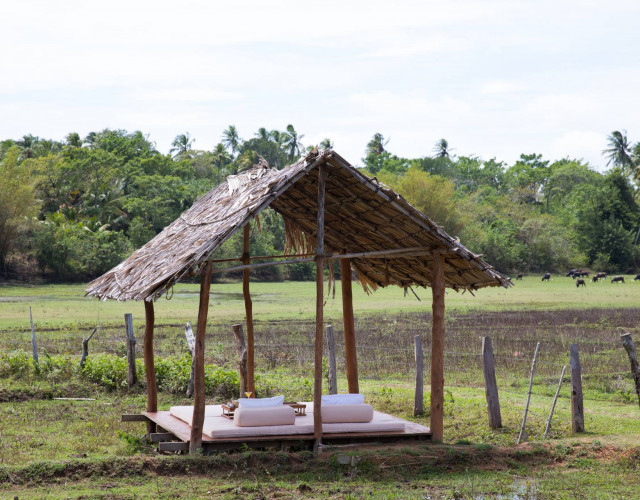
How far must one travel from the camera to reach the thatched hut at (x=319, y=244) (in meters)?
7.87

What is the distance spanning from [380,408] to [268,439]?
3901 millimetres

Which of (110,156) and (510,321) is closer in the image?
(510,321)

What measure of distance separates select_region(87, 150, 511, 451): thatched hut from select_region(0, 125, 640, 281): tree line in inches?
818

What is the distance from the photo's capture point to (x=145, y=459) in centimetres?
752

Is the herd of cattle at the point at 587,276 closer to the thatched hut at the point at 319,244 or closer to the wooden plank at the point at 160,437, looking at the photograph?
the thatched hut at the point at 319,244

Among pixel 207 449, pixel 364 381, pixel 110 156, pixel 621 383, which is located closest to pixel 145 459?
pixel 207 449

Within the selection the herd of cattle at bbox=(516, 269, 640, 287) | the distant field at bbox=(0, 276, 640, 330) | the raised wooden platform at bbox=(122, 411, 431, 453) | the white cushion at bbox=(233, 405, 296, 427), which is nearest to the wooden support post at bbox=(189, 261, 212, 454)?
the raised wooden platform at bbox=(122, 411, 431, 453)

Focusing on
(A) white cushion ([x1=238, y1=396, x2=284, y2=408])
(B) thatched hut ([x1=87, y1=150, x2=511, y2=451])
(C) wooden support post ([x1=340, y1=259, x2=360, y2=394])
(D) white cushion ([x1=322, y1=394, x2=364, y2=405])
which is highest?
(B) thatched hut ([x1=87, y1=150, x2=511, y2=451])

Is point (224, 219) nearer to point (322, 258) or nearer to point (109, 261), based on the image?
point (322, 258)

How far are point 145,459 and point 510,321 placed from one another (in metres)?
17.2

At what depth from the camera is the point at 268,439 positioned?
802 cm

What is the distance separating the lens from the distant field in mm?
25172

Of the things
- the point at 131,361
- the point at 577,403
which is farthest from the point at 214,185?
the point at 577,403

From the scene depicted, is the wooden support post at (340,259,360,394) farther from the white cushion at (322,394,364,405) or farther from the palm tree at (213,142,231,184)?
the palm tree at (213,142,231,184)
